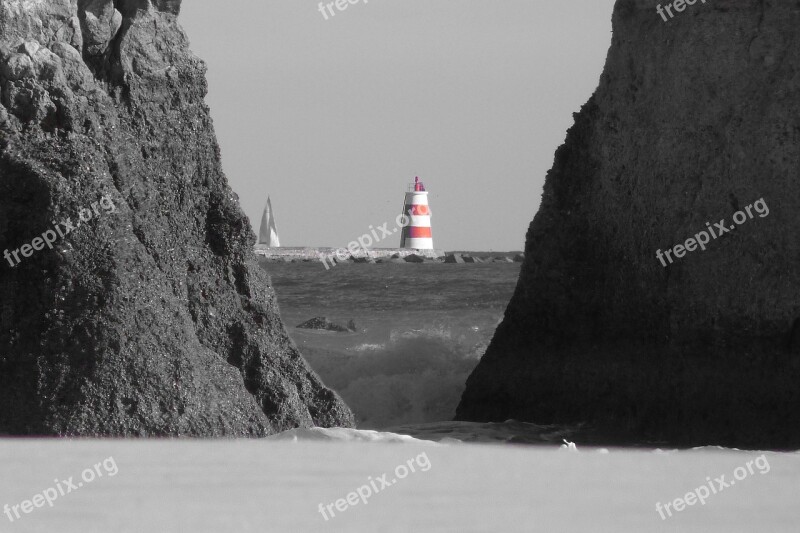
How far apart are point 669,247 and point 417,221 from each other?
66276 mm

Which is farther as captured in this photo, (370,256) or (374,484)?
(370,256)

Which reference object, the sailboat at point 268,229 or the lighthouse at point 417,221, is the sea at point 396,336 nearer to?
the lighthouse at point 417,221

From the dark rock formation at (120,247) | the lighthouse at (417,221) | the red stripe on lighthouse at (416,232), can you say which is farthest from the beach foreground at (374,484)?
the red stripe on lighthouse at (416,232)

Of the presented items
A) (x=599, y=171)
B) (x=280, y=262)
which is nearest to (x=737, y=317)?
(x=599, y=171)

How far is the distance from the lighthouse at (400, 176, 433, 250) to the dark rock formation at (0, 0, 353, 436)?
6313 centimetres

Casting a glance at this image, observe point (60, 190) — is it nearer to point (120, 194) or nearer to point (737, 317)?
point (120, 194)

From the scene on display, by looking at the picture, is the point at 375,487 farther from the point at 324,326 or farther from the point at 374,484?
the point at 324,326

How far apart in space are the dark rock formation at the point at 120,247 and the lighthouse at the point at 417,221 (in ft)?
207

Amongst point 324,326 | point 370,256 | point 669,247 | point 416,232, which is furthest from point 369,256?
point 669,247

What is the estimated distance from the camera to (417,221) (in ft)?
244

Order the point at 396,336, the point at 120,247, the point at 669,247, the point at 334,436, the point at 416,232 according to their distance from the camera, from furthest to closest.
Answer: the point at 416,232
the point at 396,336
the point at 669,247
the point at 334,436
the point at 120,247

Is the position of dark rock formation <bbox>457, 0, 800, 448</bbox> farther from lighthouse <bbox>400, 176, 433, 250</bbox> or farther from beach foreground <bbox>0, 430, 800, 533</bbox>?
lighthouse <bbox>400, 176, 433, 250</bbox>

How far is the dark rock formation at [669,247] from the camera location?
24.4 feet

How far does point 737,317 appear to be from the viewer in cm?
756
